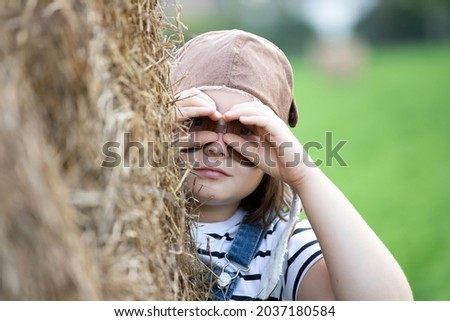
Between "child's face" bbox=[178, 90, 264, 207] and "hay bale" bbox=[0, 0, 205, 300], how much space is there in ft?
1.36

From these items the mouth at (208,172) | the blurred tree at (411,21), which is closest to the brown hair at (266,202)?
the mouth at (208,172)

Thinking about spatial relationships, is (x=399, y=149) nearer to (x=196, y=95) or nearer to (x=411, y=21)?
(x=196, y=95)

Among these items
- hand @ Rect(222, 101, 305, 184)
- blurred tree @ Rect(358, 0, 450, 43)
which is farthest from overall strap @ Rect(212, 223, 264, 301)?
blurred tree @ Rect(358, 0, 450, 43)

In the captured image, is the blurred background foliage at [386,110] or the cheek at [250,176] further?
the blurred background foliage at [386,110]

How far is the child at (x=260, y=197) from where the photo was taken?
1.80 meters

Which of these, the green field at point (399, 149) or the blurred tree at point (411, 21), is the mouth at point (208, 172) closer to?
the green field at point (399, 149)

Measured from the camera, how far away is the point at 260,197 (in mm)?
2160

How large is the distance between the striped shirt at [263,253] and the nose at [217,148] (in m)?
0.20

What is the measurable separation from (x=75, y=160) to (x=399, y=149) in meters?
8.46

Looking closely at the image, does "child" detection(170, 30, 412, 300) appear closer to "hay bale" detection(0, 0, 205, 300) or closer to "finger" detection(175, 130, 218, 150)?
"finger" detection(175, 130, 218, 150)

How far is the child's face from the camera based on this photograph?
1.93 meters

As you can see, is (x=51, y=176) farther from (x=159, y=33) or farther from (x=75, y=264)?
(x=159, y=33)

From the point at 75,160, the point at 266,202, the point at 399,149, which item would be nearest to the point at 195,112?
the point at 266,202
